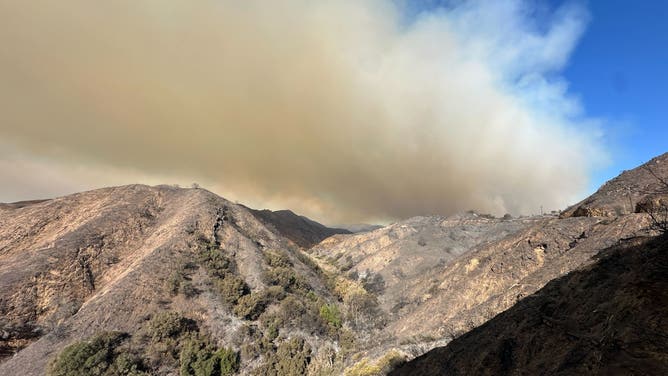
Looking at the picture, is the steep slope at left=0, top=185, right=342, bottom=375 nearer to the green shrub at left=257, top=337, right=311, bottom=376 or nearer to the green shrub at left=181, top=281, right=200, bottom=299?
the green shrub at left=181, top=281, right=200, bottom=299

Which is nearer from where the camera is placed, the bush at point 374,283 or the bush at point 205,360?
the bush at point 205,360

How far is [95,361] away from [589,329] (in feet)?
94.9

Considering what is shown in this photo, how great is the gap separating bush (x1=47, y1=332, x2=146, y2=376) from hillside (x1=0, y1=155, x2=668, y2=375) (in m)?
0.12

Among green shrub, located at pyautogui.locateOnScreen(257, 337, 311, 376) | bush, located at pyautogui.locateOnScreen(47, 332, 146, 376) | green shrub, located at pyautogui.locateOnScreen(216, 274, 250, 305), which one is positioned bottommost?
green shrub, located at pyautogui.locateOnScreen(257, 337, 311, 376)

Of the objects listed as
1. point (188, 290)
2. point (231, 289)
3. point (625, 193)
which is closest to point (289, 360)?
point (231, 289)

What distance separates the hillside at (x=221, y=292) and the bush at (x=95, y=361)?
0.12m

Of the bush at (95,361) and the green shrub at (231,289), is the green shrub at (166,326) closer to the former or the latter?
the bush at (95,361)

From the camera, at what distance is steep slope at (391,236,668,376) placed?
6312 millimetres

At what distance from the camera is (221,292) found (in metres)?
33.8

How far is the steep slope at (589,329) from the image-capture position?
6.31 metres

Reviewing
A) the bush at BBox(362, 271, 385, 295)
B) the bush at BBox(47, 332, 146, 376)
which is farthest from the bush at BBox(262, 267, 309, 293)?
the bush at BBox(47, 332, 146, 376)

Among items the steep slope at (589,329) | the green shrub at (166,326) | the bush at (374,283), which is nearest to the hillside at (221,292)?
the green shrub at (166,326)

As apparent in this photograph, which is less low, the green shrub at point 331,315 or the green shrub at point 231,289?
the green shrub at point 231,289

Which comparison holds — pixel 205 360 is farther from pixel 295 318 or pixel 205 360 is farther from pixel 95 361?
pixel 295 318
